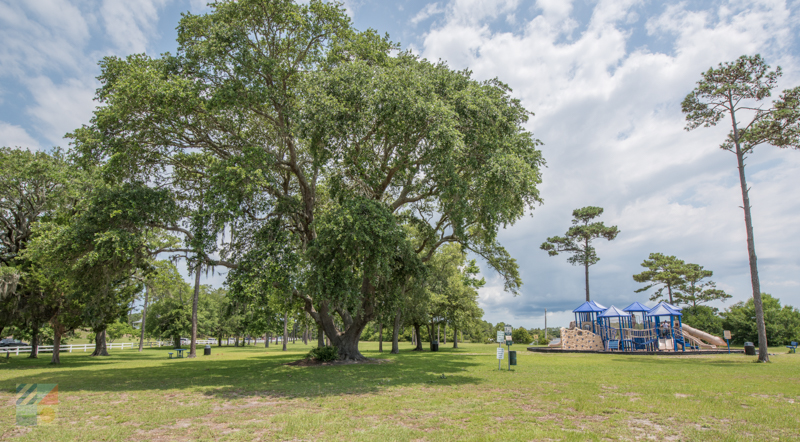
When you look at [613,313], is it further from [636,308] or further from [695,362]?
[695,362]

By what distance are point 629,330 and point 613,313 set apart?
1.91 m

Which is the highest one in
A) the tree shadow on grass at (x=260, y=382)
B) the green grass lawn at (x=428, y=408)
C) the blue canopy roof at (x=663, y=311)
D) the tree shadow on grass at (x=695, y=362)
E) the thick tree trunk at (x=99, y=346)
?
the blue canopy roof at (x=663, y=311)

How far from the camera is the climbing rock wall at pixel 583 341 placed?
33625mm

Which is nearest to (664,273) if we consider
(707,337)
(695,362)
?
(707,337)

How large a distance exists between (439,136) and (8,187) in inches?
1053

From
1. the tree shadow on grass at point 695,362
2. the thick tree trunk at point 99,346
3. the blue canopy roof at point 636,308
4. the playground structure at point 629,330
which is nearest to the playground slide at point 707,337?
the playground structure at point 629,330

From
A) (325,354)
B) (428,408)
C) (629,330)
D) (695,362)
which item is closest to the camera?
(428,408)

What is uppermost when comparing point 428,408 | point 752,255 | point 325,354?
point 752,255

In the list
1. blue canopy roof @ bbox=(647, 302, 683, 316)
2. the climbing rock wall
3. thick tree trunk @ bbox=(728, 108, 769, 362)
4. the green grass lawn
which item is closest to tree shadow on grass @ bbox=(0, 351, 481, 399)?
the green grass lawn

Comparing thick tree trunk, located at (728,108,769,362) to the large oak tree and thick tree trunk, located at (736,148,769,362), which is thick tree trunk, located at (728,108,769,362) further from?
the large oak tree

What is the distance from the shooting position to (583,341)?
33875mm

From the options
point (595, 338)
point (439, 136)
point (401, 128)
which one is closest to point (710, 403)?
point (439, 136)

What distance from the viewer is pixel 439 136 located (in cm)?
1452

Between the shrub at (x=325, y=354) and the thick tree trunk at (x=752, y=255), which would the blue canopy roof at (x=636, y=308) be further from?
the shrub at (x=325, y=354)
